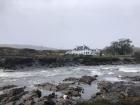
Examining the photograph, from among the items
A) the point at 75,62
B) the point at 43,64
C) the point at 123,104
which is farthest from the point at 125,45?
the point at 123,104

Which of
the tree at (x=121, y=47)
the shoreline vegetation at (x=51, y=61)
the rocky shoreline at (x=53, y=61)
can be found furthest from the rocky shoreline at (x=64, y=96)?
the tree at (x=121, y=47)

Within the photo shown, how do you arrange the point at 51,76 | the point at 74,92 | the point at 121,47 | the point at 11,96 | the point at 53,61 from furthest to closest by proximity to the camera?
the point at 121,47, the point at 53,61, the point at 51,76, the point at 74,92, the point at 11,96

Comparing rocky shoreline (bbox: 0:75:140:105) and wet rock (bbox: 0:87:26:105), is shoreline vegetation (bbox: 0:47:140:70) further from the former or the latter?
wet rock (bbox: 0:87:26:105)

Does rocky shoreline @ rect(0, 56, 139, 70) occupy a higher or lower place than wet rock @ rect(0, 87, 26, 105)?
higher

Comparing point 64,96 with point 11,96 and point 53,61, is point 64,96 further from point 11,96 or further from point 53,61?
point 53,61

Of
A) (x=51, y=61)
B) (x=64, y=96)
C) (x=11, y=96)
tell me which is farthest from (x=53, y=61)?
(x=64, y=96)

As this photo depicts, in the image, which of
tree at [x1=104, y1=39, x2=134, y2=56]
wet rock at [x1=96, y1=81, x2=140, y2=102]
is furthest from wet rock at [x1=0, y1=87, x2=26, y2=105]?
tree at [x1=104, y1=39, x2=134, y2=56]

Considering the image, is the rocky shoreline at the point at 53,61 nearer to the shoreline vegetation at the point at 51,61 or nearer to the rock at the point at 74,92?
the shoreline vegetation at the point at 51,61

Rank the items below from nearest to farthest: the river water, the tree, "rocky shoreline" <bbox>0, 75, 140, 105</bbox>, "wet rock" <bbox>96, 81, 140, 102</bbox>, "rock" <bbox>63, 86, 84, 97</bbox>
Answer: "rocky shoreline" <bbox>0, 75, 140, 105</bbox> < "wet rock" <bbox>96, 81, 140, 102</bbox> < "rock" <bbox>63, 86, 84, 97</bbox> < the river water < the tree

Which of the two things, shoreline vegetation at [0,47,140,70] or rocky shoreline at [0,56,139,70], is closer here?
rocky shoreline at [0,56,139,70]

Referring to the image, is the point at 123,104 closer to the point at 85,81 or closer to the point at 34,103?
Answer: the point at 34,103

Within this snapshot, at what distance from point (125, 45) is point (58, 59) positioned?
186 feet

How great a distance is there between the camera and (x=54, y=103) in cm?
4228

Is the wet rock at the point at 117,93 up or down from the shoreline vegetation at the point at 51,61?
down
